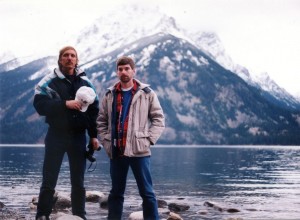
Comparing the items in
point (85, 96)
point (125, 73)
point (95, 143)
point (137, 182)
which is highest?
point (125, 73)

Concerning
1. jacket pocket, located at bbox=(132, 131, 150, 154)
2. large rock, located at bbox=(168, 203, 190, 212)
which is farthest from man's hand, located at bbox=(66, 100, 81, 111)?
large rock, located at bbox=(168, 203, 190, 212)

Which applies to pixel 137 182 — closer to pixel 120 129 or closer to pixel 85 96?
pixel 120 129

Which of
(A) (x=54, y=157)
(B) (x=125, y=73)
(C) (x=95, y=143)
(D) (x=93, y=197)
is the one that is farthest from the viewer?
(D) (x=93, y=197)

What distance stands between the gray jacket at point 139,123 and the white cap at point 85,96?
0.28m

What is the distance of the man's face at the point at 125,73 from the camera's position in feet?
25.3

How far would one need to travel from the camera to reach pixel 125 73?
7.71 m

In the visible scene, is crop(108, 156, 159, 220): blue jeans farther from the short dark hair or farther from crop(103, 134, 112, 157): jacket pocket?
the short dark hair

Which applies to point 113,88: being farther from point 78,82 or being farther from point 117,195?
point 117,195

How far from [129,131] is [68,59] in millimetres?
1595

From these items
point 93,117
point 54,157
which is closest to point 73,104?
point 93,117

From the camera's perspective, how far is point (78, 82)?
8.00 metres

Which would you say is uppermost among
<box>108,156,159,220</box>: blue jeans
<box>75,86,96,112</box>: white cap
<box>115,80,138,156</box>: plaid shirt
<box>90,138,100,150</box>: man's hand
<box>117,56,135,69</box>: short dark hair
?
<box>117,56,135,69</box>: short dark hair

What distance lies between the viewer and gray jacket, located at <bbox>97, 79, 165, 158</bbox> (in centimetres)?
751

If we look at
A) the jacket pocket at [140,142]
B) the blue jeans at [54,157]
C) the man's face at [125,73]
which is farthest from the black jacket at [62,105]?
the jacket pocket at [140,142]
